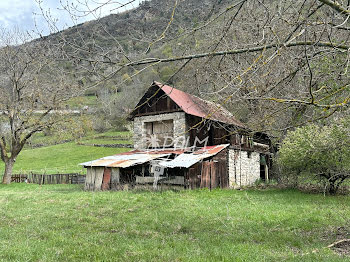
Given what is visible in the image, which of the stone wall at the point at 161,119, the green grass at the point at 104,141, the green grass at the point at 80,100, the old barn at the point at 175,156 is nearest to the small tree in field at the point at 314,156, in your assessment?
the old barn at the point at 175,156

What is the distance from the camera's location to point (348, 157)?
14.2 meters

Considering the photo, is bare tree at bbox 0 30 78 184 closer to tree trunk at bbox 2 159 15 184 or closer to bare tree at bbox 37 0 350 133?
tree trunk at bbox 2 159 15 184

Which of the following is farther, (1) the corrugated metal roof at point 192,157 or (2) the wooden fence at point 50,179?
(2) the wooden fence at point 50,179

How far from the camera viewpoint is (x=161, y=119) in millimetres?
21969

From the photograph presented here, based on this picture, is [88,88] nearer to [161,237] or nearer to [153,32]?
[153,32]

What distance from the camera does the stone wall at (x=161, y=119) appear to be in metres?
20.9

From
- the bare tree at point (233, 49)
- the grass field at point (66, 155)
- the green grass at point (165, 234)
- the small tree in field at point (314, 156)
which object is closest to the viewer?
the bare tree at point (233, 49)

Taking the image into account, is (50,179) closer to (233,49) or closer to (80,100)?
(80,100)

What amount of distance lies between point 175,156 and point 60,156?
107 feet

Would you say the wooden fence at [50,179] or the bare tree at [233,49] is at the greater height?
the bare tree at [233,49]

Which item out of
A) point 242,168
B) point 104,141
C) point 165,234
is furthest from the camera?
point 104,141

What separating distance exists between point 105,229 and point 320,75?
6371mm

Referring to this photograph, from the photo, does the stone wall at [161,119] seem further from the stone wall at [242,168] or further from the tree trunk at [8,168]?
the tree trunk at [8,168]

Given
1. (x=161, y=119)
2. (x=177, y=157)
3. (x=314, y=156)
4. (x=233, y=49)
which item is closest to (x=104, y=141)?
(x=161, y=119)
